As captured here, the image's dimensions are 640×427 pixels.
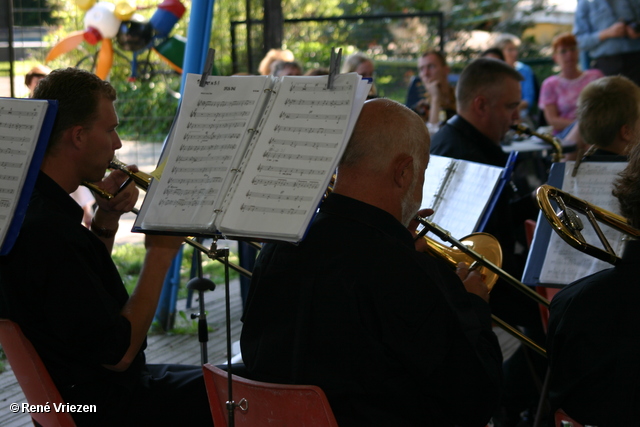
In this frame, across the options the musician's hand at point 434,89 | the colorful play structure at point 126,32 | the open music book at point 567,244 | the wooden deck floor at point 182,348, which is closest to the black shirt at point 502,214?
the open music book at point 567,244

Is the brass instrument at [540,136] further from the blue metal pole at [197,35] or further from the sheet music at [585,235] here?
the blue metal pole at [197,35]

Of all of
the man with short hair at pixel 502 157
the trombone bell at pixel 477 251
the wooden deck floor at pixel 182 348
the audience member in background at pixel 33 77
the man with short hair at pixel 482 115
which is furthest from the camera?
the audience member in background at pixel 33 77

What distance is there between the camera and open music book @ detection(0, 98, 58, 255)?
175 centimetres

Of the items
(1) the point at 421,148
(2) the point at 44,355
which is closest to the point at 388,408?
(1) the point at 421,148

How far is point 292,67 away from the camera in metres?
5.04

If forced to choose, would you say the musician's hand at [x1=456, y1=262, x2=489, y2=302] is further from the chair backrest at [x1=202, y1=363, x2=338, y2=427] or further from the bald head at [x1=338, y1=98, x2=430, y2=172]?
the chair backrest at [x1=202, y1=363, x2=338, y2=427]

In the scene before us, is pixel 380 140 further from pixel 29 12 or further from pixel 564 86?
pixel 564 86

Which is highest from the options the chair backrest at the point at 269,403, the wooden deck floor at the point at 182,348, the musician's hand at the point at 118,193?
the musician's hand at the point at 118,193

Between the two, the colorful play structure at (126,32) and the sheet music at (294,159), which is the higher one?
the colorful play structure at (126,32)

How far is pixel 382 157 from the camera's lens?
175cm

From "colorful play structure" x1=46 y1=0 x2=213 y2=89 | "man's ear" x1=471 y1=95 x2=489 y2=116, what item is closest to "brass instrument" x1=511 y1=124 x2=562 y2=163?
"man's ear" x1=471 y1=95 x2=489 y2=116

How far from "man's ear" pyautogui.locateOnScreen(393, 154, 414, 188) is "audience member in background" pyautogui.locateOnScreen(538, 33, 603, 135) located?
483cm

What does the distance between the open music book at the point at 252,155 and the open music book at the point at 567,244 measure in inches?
42.1

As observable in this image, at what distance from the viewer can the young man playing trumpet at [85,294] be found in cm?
187
